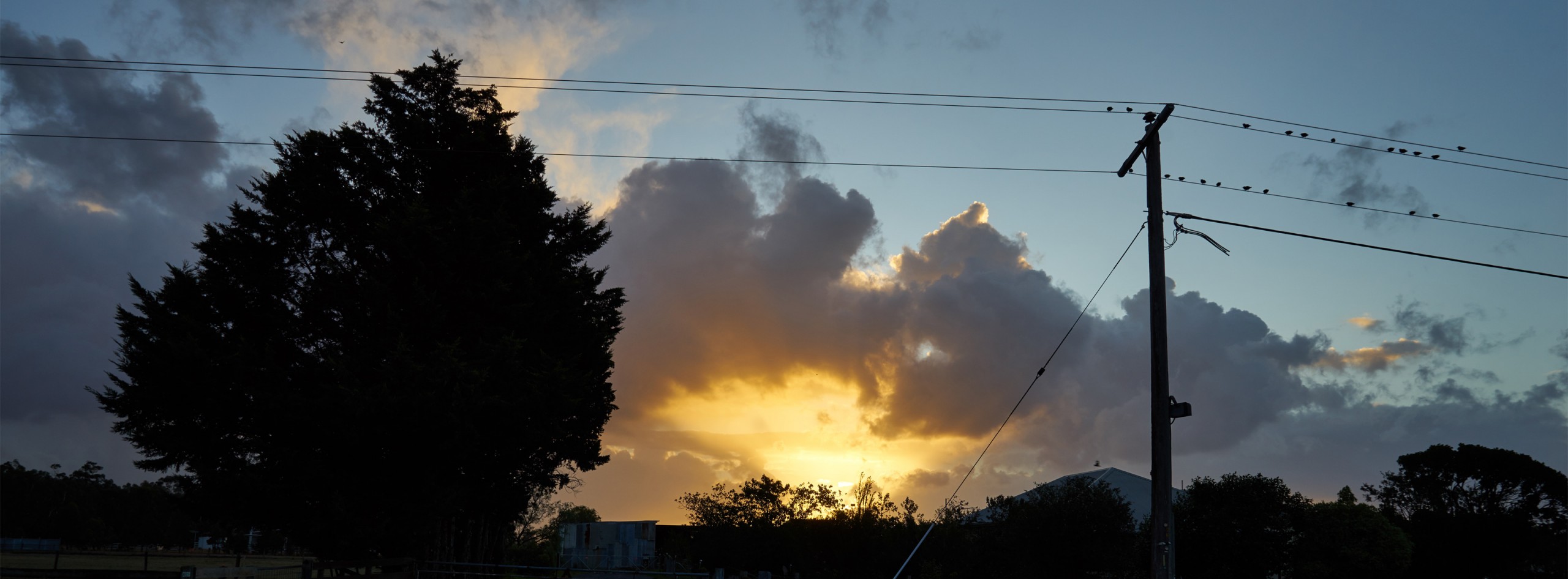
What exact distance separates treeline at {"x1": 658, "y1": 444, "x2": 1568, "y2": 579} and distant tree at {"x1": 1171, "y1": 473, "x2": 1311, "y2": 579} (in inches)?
2.5

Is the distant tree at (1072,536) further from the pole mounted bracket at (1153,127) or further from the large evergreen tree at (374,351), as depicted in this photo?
the pole mounted bracket at (1153,127)

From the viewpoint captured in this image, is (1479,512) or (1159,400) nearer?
(1159,400)

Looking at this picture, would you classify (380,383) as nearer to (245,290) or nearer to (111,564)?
(245,290)

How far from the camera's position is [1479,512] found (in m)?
63.8

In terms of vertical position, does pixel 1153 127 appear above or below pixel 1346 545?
above

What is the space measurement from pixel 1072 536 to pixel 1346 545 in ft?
58.5

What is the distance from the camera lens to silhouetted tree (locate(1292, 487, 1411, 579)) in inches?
1652

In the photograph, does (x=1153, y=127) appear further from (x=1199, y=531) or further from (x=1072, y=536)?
(x=1199, y=531)

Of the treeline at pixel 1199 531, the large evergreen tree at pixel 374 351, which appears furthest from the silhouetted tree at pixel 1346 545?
the large evergreen tree at pixel 374 351

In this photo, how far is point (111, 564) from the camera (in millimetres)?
Answer: 57062

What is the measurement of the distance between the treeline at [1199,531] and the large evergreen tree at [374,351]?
64.5ft

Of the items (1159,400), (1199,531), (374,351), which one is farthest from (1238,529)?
(374,351)

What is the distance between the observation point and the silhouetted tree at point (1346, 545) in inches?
1652

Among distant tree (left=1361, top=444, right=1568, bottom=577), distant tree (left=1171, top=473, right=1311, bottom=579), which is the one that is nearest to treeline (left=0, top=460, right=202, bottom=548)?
distant tree (left=1171, top=473, right=1311, bottom=579)
